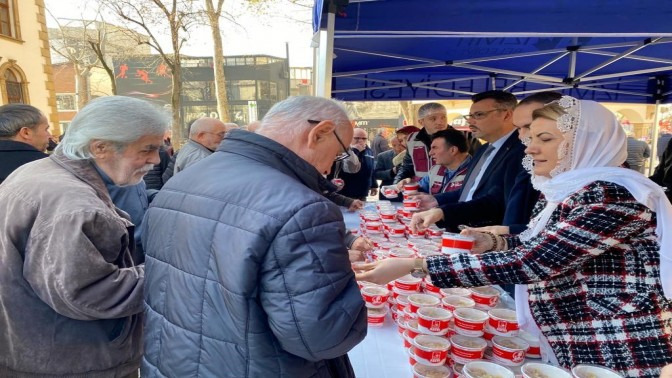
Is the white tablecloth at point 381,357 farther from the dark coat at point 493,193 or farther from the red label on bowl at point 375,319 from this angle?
the dark coat at point 493,193

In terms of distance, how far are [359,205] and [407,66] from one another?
2078mm

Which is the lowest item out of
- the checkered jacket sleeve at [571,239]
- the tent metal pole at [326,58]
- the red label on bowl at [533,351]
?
the red label on bowl at [533,351]

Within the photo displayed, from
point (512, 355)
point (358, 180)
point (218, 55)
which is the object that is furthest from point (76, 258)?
point (218, 55)

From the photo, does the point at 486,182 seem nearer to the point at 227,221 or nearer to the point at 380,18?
the point at 380,18

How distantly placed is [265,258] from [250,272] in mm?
44

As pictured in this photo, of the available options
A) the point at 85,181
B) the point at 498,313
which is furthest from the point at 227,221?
the point at 498,313

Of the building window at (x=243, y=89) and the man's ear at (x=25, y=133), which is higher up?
the building window at (x=243, y=89)

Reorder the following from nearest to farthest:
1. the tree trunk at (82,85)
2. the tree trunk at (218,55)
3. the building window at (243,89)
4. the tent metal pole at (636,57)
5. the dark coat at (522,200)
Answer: the dark coat at (522,200), the tent metal pole at (636,57), the tree trunk at (218,55), the tree trunk at (82,85), the building window at (243,89)

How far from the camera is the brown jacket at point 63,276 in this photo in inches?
49.5

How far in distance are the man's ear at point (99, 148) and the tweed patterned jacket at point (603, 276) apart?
1425 millimetres

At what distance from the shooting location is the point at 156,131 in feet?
5.21

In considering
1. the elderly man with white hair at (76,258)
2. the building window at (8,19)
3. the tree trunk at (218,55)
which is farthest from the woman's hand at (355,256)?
the building window at (8,19)

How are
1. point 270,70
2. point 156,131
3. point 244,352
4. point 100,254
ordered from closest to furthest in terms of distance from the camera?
point 244,352 → point 100,254 → point 156,131 → point 270,70

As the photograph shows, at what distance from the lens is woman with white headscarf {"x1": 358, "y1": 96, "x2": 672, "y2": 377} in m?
1.19
